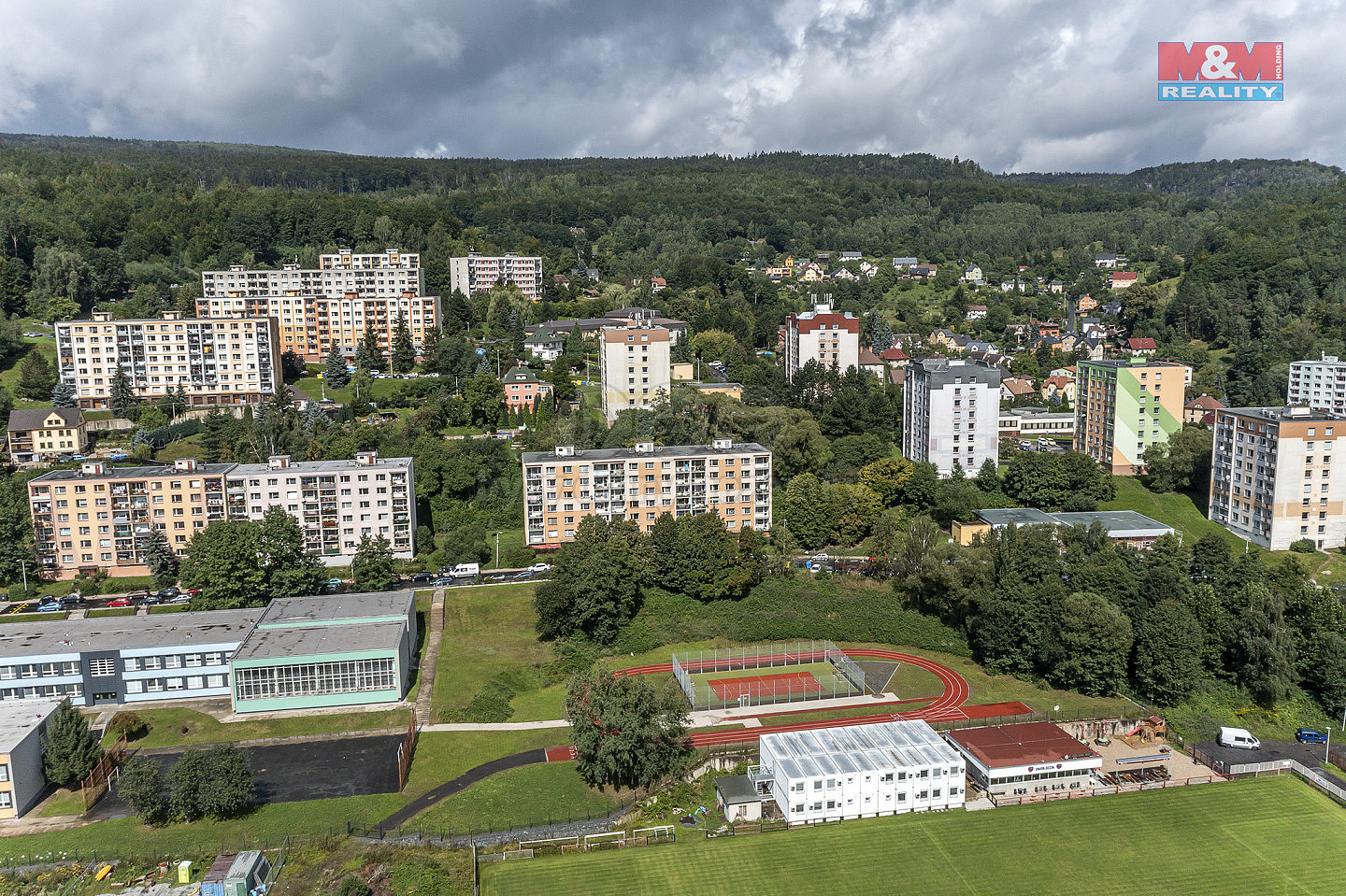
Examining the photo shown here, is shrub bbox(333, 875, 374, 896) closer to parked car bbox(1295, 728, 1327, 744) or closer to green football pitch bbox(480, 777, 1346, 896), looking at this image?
green football pitch bbox(480, 777, 1346, 896)

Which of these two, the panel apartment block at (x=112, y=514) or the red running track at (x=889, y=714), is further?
the panel apartment block at (x=112, y=514)

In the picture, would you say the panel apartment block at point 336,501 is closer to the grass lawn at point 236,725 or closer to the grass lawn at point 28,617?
the grass lawn at point 28,617

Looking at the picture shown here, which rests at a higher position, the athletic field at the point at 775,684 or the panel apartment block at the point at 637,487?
the panel apartment block at the point at 637,487

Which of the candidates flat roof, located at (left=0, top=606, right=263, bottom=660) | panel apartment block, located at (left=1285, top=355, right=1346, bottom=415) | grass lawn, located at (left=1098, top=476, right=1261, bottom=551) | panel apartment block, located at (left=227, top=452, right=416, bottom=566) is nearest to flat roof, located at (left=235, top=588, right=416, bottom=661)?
flat roof, located at (left=0, top=606, right=263, bottom=660)

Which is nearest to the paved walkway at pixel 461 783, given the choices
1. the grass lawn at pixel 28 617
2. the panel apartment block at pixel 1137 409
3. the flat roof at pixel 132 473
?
the grass lawn at pixel 28 617

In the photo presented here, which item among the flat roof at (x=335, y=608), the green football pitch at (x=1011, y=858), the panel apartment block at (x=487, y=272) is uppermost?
the panel apartment block at (x=487, y=272)

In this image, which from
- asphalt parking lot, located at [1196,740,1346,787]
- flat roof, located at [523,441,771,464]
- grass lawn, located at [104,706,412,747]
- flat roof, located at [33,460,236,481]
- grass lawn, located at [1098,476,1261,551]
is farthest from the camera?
grass lawn, located at [1098,476,1261,551]

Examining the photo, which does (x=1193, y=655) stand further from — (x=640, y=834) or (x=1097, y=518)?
(x=640, y=834)
